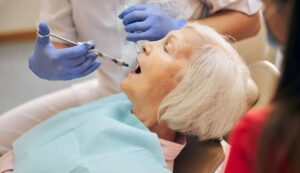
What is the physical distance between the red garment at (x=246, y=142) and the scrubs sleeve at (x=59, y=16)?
950 millimetres

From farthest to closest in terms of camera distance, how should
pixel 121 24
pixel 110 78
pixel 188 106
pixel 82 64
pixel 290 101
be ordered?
pixel 110 78 → pixel 121 24 → pixel 82 64 → pixel 188 106 → pixel 290 101

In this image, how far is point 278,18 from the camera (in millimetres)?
538

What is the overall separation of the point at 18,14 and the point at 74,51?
2.44 meters

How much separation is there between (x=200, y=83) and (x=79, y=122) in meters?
0.40

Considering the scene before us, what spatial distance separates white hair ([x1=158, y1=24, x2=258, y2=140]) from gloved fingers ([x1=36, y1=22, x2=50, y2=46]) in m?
0.39

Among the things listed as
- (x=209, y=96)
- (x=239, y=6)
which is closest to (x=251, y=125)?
(x=209, y=96)

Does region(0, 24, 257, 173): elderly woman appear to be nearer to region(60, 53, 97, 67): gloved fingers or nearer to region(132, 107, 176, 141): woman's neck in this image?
region(132, 107, 176, 141): woman's neck

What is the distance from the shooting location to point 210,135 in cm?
122

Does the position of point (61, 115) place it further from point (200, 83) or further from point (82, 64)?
point (200, 83)

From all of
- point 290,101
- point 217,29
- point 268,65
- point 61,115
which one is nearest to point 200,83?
point 217,29

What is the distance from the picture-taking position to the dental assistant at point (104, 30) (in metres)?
1.32

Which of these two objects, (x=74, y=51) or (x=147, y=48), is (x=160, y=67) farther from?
(x=74, y=51)

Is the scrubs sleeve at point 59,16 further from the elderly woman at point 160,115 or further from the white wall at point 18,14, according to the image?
the white wall at point 18,14

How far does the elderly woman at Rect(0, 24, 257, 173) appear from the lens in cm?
119
